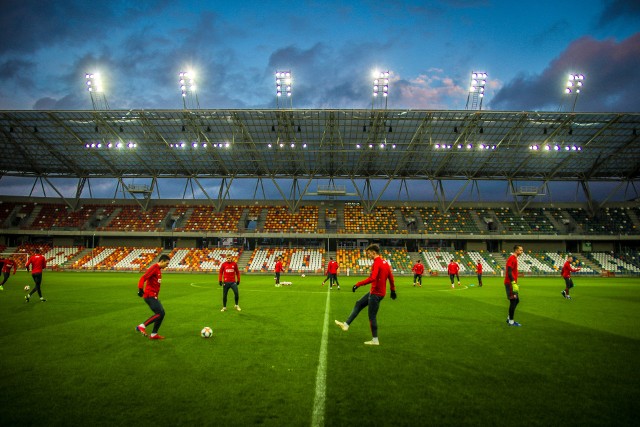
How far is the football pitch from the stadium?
5 centimetres

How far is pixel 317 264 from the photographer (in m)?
42.9

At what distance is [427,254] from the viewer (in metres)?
45.3

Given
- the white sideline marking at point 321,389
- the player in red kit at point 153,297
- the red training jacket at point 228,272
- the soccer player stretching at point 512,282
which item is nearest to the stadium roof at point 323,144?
the red training jacket at point 228,272

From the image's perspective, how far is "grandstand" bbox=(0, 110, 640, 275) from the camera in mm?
36344

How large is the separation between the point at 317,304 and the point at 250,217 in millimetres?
36654

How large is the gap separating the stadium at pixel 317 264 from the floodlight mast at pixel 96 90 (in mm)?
1908

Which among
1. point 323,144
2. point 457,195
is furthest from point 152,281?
point 457,195

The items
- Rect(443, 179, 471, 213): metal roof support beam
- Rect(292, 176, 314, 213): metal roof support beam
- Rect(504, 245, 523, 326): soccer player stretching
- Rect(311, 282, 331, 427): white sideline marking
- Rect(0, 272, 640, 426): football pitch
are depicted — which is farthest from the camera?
Rect(292, 176, 314, 213): metal roof support beam

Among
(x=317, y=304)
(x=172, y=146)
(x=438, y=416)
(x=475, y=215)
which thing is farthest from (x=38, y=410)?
(x=475, y=215)

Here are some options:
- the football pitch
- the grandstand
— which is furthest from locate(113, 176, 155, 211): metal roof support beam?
the football pitch

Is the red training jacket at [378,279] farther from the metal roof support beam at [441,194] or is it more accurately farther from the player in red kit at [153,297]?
the metal roof support beam at [441,194]

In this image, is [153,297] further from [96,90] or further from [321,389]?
[96,90]

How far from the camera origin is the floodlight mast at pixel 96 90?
112 feet

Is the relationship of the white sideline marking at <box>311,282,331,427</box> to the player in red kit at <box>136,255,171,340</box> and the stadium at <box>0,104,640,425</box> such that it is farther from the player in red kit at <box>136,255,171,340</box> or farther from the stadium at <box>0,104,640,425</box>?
the player in red kit at <box>136,255,171,340</box>
